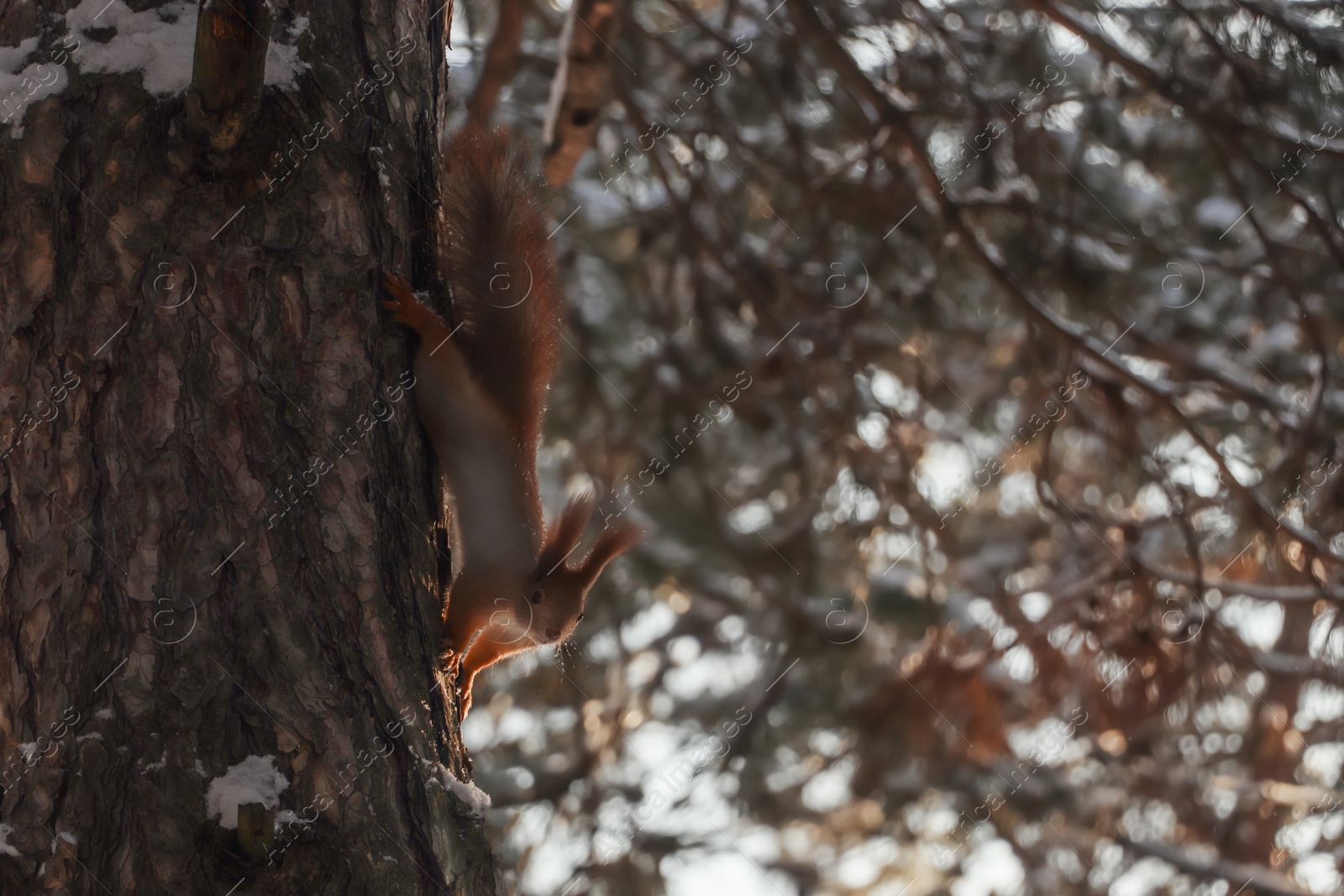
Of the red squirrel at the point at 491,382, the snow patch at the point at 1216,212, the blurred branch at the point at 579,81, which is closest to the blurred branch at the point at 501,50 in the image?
the blurred branch at the point at 579,81

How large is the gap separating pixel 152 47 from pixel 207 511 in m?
0.45

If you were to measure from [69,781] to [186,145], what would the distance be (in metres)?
0.57

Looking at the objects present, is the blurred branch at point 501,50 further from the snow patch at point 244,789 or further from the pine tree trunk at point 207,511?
the snow patch at point 244,789

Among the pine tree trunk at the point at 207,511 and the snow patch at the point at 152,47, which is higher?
the snow patch at the point at 152,47

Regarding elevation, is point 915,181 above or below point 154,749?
above

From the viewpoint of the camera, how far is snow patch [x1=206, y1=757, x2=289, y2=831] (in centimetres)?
95

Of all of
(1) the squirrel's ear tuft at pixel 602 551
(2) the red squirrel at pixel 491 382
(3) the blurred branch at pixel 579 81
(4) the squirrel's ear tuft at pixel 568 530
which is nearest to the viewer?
(2) the red squirrel at pixel 491 382

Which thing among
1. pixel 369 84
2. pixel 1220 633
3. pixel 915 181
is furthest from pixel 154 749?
pixel 915 181

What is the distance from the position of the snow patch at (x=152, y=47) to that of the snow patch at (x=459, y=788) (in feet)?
2.20

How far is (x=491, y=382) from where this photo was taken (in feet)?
4.60

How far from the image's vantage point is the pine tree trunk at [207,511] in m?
0.96

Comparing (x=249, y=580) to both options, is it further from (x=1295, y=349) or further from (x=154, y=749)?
(x=1295, y=349)

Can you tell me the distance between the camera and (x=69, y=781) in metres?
0.95

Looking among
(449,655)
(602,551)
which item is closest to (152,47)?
(449,655)
